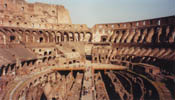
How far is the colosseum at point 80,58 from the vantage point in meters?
19.4

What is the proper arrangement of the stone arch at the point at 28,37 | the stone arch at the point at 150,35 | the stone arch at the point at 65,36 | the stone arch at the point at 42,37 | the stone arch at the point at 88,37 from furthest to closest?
1. the stone arch at the point at 88,37
2. the stone arch at the point at 65,36
3. the stone arch at the point at 42,37
4. the stone arch at the point at 28,37
5. the stone arch at the point at 150,35

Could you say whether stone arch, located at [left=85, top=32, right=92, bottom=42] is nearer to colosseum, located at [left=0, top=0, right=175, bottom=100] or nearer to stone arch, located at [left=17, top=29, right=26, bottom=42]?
colosseum, located at [left=0, top=0, right=175, bottom=100]

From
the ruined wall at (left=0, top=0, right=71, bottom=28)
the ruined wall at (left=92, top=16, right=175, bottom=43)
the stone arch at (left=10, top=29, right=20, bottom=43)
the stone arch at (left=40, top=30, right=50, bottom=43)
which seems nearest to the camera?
the ruined wall at (left=92, top=16, right=175, bottom=43)

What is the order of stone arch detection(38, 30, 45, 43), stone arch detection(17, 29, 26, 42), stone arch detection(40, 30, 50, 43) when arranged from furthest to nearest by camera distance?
1. stone arch detection(40, 30, 50, 43)
2. stone arch detection(38, 30, 45, 43)
3. stone arch detection(17, 29, 26, 42)

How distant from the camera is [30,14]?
147 feet

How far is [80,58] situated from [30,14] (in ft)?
80.3

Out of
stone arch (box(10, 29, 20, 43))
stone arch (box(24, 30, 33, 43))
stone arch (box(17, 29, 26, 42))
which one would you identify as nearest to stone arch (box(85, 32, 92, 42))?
stone arch (box(24, 30, 33, 43))

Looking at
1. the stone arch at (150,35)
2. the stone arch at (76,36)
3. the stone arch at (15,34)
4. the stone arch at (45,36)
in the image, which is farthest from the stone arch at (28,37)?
the stone arch at (150,35)

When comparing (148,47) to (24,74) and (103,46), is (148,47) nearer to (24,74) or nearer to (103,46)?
(103,46)

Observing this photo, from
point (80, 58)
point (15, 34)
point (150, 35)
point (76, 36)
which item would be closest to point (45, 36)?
point (15, 34)

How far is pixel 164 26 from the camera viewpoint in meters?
33.3

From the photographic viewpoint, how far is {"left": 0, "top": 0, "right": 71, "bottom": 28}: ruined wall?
37.7 m

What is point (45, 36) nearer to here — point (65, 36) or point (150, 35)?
point (65, 36)

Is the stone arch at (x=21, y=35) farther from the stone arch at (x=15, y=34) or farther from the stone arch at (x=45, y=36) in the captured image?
the stone arch at (x=45, y=36)
